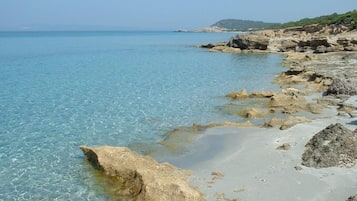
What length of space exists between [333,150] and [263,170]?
7.95ft

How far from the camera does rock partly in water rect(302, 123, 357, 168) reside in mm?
12430

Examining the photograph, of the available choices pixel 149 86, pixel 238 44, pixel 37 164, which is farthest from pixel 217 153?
pixel 238 44

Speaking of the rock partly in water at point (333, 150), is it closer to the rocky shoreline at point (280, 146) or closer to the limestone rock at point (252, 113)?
the rocky shoreline at point (280, 146)

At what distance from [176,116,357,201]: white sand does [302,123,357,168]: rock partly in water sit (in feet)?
0.99

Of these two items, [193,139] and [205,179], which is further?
[193,139]

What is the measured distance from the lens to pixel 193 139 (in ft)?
56.0

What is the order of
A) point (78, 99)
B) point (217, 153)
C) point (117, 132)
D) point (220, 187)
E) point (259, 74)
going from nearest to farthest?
point (220, 187) → point (217, 153) → point (117, 132) → point (78, 99) → point (259, 74)

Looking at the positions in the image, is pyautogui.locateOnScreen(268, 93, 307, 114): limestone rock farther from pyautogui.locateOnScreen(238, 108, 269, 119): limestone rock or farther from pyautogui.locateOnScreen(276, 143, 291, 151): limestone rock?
pyautogui.locateOnScreen(276, 143, 291, 151): limestone rock

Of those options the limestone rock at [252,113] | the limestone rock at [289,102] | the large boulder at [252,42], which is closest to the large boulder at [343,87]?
the limestone rock at [289,102]

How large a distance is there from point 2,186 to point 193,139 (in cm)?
791

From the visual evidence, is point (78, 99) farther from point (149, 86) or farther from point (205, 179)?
point (205, 179)

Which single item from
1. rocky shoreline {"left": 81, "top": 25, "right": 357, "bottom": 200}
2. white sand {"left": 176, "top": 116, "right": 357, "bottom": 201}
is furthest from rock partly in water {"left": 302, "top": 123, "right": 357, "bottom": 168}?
white sand {"left": 176, "top": 116, "right": 357, "bottom": 201}

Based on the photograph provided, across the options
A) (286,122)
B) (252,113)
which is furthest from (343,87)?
(286,122)

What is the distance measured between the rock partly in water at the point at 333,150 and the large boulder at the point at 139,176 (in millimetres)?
4244
